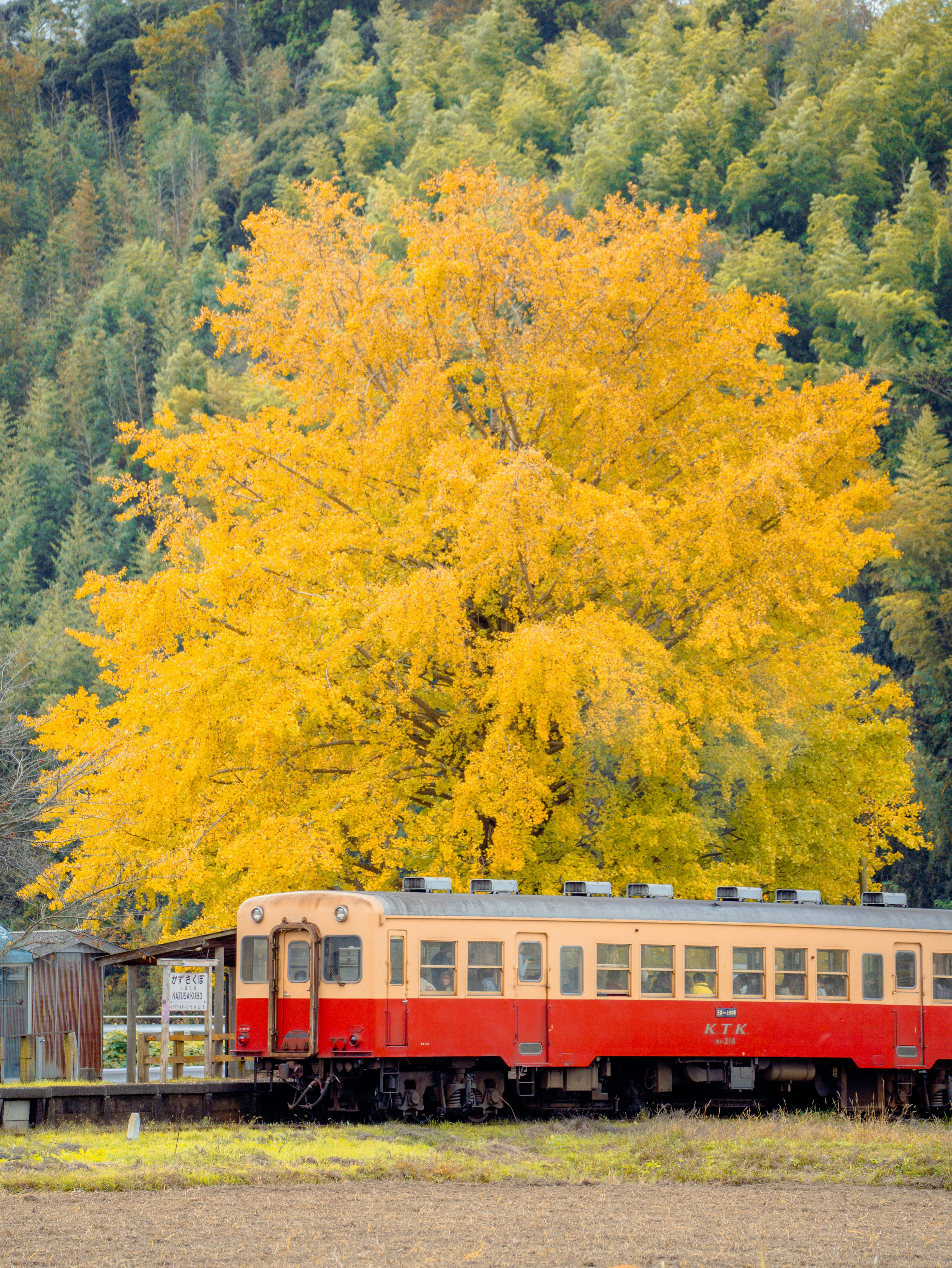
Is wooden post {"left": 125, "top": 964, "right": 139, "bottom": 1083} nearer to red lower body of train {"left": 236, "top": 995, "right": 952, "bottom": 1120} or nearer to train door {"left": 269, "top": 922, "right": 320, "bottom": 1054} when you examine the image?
red lower body of train {"left": 236, "top": 995, "right": 952, "bottom": 1120}

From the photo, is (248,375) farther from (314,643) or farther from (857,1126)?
(857,1126)

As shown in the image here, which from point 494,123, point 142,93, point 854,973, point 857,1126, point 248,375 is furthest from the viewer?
point 142,93

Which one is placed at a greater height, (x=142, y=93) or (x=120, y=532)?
(x=142, y=93)

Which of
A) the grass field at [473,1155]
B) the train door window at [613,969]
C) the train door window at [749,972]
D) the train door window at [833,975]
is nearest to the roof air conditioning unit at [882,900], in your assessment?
the train door window at [833,975]

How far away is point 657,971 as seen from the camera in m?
19.8

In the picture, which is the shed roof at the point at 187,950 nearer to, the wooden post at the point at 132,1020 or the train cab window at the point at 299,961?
the wooden post at the point at 132,1020

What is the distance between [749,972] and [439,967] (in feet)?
14.6

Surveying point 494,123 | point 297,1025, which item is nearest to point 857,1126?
point 297,1025

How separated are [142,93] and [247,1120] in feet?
504

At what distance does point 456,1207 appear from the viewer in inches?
478

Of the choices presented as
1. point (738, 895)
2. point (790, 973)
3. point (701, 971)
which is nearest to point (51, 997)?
point (701, 971)

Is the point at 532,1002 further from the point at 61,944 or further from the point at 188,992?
the point at 61,944

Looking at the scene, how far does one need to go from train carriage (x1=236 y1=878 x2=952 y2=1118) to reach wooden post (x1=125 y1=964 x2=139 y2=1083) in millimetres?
4384

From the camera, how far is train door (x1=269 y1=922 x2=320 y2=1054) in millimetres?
18500
